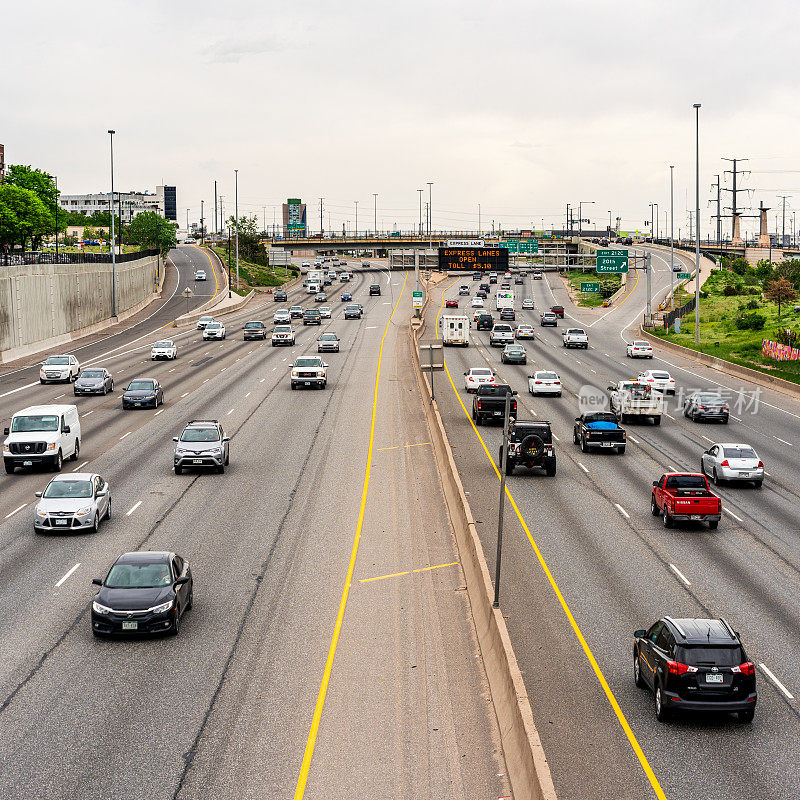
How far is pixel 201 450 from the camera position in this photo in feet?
127

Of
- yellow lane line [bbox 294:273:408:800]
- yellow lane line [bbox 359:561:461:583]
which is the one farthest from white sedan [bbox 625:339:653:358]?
yellow lane line [bbox 359:561:461:583]

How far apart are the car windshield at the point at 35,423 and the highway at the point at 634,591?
15.3m

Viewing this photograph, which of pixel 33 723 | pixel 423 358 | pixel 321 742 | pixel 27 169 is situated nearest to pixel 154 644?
pixel 33 723

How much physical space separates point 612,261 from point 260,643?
97230mm

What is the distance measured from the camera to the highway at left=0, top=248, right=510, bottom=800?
1603 cm

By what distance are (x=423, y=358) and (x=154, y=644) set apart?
32922mm

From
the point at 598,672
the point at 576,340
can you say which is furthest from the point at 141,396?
the point at 576,340

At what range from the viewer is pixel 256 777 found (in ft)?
51.5

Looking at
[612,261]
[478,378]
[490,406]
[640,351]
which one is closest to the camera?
[490,406]

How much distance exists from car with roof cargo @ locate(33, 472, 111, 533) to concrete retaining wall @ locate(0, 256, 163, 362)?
46.3 m

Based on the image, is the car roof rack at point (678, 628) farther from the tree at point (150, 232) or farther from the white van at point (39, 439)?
the tree at point (150, 232)

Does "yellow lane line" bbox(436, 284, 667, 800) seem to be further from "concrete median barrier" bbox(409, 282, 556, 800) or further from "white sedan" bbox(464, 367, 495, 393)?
"white sedan" bbox(464, 367, 495, 393)

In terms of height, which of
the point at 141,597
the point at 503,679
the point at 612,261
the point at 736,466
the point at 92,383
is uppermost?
the point at 612,261

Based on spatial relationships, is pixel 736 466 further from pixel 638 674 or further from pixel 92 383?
pixel 92 383
